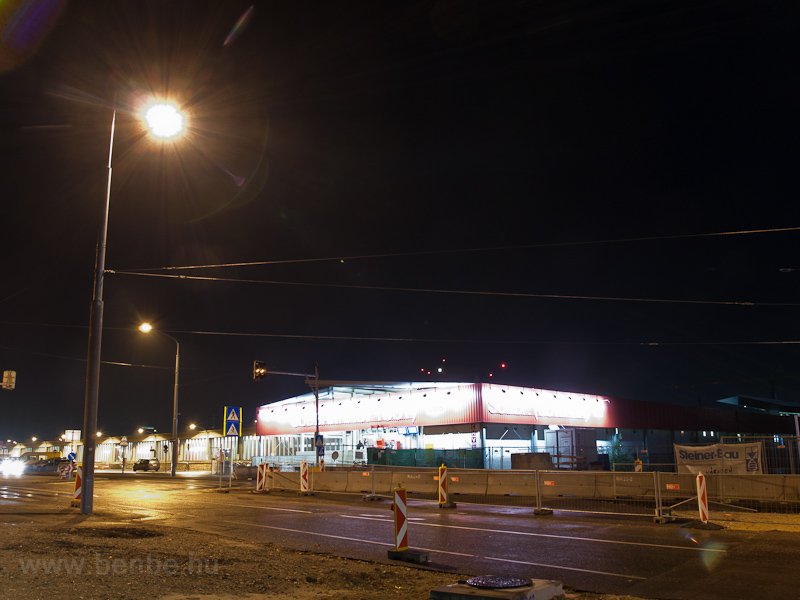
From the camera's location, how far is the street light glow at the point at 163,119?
16.2 meters

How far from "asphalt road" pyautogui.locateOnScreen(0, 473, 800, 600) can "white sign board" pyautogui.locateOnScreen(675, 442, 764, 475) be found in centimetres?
888

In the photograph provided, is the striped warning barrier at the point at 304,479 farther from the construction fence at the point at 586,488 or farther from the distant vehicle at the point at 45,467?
the distant vehicle at the point at 45,467

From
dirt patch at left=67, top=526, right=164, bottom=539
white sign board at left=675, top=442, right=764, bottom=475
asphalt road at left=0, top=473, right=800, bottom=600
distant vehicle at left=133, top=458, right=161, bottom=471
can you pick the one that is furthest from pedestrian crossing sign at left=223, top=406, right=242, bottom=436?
distant vehicle at left=133, top=458, right=161, bottom=471

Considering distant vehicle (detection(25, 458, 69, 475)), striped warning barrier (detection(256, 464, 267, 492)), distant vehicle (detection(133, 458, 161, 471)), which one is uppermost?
striped warning barrier (detection(256, 464, 267, 492))

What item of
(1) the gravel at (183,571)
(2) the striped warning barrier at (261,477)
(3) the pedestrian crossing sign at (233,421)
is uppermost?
(3) the pedestrian crossing sign at (233,421)

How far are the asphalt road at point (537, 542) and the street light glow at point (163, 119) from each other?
29.6ft

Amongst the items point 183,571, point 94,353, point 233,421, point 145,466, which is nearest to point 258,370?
point 233,421

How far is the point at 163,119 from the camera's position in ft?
53.5

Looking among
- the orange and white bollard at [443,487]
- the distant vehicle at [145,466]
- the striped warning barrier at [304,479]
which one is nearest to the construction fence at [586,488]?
the striped warning barrier at [304,479]

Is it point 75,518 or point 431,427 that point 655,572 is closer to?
point 75,518

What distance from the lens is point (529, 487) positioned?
2430cm

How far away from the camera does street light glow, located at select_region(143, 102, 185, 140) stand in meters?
16.2

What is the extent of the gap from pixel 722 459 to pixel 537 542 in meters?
14.6

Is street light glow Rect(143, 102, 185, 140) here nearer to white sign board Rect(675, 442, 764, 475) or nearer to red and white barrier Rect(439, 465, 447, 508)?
red and white barrier Rect(439, 465, 447, 508)
